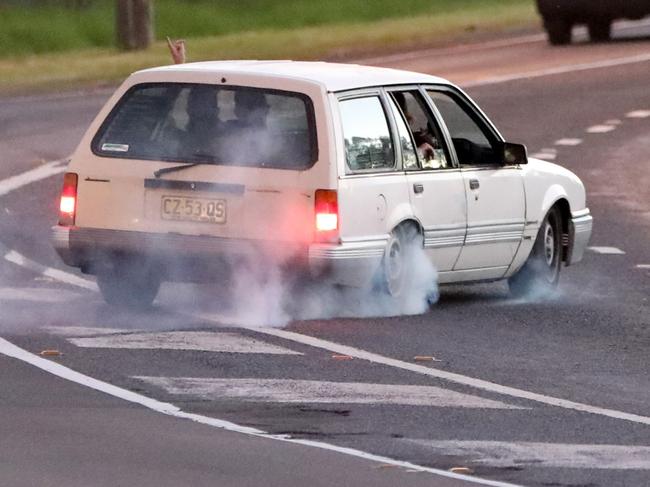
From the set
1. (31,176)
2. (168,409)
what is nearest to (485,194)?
(168,409)

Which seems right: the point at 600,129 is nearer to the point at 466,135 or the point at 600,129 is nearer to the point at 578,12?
the point at 578,12

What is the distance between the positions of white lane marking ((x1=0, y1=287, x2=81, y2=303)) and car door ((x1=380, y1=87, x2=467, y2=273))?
7.06 feet

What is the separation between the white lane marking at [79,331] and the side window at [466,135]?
9.09 feet

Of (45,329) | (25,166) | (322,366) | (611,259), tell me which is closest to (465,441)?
(322,366)

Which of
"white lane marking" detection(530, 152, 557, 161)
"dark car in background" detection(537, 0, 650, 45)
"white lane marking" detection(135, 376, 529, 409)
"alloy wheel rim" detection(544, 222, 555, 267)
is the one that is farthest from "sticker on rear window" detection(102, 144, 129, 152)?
"dark car in background" detection(537, 0, 650, 45)

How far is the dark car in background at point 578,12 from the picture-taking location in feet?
119

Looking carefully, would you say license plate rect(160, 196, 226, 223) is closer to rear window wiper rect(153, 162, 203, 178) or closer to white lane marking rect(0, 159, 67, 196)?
rear window wiper rect(153, 162, 203, 178)

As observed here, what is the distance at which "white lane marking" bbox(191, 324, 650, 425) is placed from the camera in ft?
32.5

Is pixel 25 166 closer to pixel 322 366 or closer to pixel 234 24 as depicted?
pixel 322 366

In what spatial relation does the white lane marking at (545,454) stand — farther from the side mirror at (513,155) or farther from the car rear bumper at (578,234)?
the car rear bumper at (578,234)

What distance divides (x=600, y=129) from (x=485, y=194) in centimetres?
1340

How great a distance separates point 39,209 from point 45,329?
6.50m

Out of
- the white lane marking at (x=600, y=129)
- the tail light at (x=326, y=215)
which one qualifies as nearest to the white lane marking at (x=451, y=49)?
the white lane marking at (x=600, y=129)

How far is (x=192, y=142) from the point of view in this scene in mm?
12531
